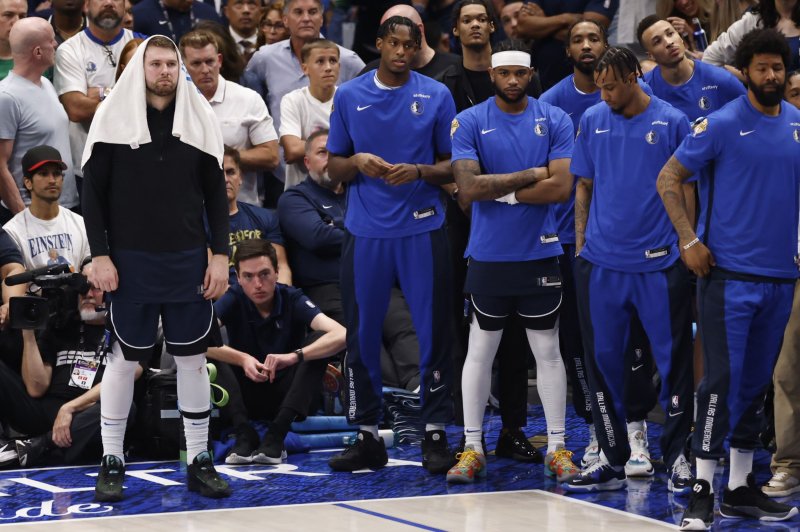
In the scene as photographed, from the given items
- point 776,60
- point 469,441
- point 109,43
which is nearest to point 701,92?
point 776,60

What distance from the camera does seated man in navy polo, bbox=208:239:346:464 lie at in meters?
7.25

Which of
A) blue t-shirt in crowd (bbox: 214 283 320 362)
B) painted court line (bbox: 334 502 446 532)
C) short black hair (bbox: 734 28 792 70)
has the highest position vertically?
short black hair (bbox: 734 28 792 70)

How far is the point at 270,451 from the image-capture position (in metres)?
6.88

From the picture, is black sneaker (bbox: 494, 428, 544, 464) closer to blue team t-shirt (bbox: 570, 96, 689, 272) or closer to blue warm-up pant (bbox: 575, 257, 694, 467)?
blue warm-up pant (bbox: 575, 257, 694, 467)

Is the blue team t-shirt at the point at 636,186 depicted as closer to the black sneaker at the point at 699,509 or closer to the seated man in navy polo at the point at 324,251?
the black sneaker at the point at 699,509

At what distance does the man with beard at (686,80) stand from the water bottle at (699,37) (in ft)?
6.23

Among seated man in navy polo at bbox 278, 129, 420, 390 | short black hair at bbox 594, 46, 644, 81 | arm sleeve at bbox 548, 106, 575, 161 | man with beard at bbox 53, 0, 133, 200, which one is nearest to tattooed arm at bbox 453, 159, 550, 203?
arm sleeve at bbox 548, 106, 575, 161

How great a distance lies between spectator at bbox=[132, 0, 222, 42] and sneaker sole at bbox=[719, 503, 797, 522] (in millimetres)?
5741

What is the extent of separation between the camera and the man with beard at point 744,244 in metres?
5.32

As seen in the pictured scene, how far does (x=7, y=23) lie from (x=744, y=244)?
17.7 ft

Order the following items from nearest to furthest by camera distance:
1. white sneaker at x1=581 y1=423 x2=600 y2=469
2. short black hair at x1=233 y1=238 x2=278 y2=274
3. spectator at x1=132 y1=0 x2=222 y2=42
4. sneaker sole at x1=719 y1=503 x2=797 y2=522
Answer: sneaker sole at x1=719 y1=503 x2=797 y2=522
white sneaker at x1=581 y1=423 x2=600 y2=469
short black hair at x1=233 y1=238 x2=278 y2=274
spectator at x1=132 y1=0 x2=222 y2=42

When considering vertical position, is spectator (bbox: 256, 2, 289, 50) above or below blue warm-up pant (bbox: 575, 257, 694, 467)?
above

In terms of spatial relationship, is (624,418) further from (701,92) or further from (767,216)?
(701,92)

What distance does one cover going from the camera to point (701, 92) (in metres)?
7.02
